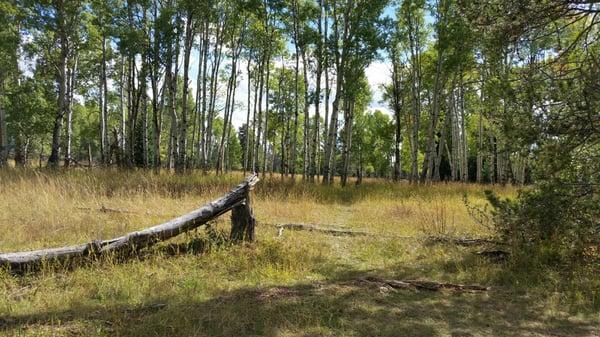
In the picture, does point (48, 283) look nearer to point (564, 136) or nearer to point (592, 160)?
point (564, 136)

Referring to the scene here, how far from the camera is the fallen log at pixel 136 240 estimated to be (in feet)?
13.9

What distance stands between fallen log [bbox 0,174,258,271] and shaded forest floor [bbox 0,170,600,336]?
148mm

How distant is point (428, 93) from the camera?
25281 millimetres

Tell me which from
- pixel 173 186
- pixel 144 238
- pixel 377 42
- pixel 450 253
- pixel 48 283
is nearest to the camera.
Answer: pixel 48 283

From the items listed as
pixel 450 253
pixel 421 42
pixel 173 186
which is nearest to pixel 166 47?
pixel 173 186

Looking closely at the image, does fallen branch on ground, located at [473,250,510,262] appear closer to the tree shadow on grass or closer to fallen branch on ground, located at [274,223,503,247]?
fallen branch on ground, located at [274,223,503,247]

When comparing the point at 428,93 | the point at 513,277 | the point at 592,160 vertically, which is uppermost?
the point at 428,93

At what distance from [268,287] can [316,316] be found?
937 millimetres

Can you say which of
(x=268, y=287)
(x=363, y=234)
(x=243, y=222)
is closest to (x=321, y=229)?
(x=363, y=234)

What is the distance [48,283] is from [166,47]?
1489 cm

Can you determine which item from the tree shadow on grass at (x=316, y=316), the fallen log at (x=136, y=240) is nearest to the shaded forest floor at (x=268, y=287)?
the tree shadow on grass at (x=316, y=316)

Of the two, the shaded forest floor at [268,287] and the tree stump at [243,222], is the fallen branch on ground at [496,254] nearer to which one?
the shaded forest floor at [268,287]

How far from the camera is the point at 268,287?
4.22 m

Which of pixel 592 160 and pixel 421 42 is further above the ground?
pixel 421 42
